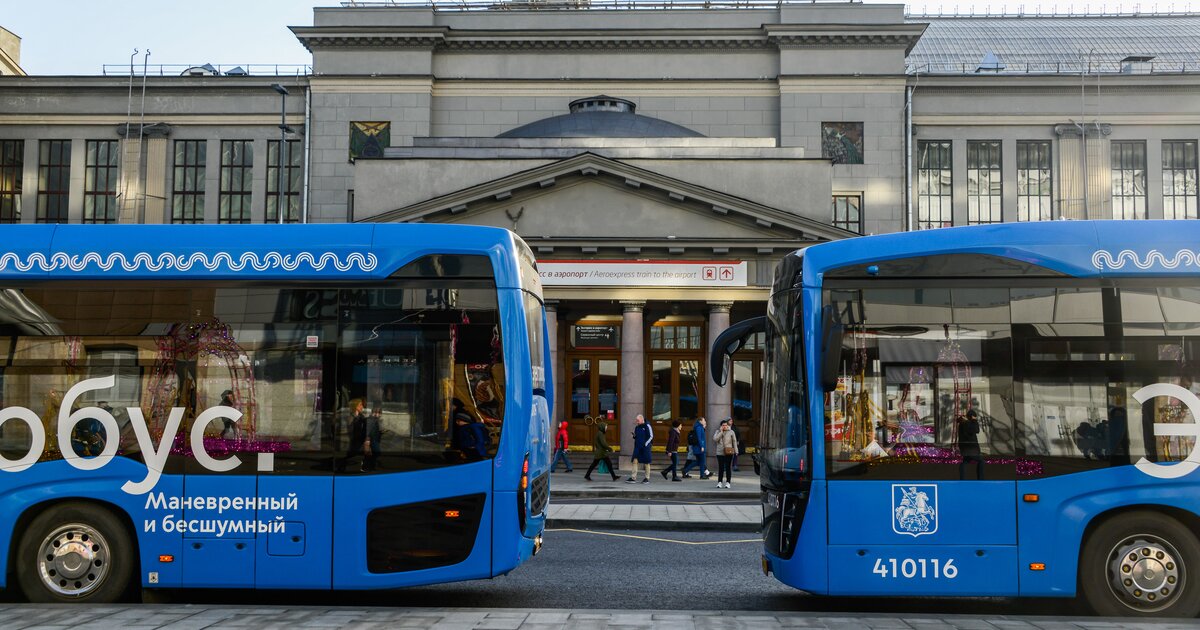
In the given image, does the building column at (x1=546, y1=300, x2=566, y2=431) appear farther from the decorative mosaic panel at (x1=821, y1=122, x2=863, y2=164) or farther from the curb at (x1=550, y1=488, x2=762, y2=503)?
the decorative mosaic panel at (x1=821, y1=122, x2=863, y2=164)

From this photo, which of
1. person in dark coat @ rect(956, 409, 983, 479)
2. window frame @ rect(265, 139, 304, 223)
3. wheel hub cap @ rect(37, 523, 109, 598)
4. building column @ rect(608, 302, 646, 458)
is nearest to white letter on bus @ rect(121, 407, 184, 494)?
wheel hub cap @ rect(37, 523, 109, 598)

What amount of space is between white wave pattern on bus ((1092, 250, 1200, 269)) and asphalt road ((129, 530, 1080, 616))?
10.1ft

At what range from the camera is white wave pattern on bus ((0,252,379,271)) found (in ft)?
34.0

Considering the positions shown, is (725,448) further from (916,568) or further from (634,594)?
(916,568)

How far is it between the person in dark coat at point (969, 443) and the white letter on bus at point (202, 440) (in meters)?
6.23

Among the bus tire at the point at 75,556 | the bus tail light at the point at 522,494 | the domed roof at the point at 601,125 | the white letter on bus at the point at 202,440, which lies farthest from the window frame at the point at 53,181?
the bus tail light at the point at 522,494

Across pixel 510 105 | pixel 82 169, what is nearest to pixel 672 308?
pixel 510 105

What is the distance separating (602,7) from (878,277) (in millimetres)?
38972

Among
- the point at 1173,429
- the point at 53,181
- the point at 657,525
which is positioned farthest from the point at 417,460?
the point at 53,181

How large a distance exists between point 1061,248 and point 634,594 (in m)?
5.09

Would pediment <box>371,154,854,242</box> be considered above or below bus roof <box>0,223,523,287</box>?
above

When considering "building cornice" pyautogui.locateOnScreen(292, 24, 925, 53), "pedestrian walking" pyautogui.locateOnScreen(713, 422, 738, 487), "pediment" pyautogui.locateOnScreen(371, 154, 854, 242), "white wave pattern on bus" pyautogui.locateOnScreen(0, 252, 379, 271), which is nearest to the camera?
"white wave pattern on bus" pyautogui.locateOnScreen(0, 252, 379, 271)

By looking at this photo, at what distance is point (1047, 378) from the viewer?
973 cm

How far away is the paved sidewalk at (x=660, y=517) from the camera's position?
18.1 meters
